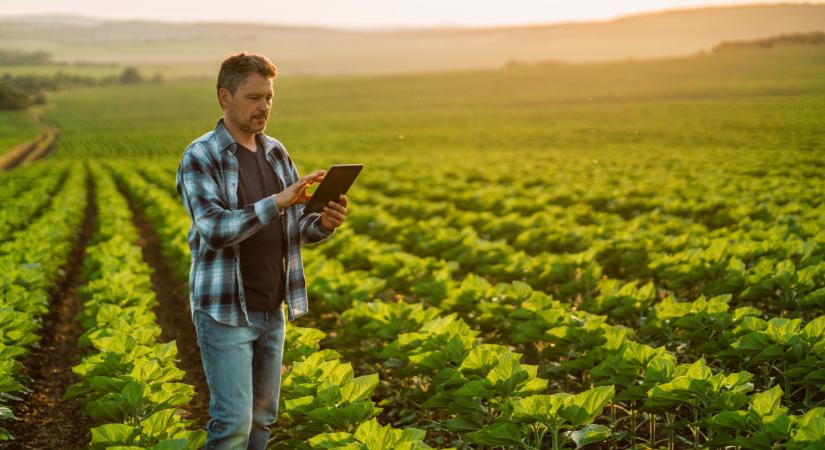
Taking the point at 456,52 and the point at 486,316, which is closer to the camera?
the point at 486,316

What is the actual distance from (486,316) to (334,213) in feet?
10.0

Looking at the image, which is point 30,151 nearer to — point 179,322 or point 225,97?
point 179,322

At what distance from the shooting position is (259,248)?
3.33 meters

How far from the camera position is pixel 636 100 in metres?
75.8

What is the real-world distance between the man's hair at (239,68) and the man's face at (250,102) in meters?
0.02

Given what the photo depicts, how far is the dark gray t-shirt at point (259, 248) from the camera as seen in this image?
330 centimetres

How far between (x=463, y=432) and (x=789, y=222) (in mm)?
8226

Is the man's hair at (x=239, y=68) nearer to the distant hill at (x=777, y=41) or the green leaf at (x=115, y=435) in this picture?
the green leaf at (x=115, y=435)

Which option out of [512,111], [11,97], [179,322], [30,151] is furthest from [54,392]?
[512,111]

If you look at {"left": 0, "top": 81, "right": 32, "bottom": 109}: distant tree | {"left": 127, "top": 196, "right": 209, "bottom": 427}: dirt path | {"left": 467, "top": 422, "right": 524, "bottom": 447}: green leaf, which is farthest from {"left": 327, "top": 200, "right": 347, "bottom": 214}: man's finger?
{"left": 0, "top": 81, "right": 32, "bottom": 109}: distant tree

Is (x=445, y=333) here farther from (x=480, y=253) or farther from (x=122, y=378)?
(x=480, y=253)

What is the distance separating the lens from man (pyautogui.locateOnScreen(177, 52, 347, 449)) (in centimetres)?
308

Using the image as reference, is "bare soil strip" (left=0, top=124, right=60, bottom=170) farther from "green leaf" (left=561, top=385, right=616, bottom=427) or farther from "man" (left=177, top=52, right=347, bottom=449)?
"green leaf" (left=561, top=385, right=616, bottom=427)

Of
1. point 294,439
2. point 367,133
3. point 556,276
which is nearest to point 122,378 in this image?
point 294,439
